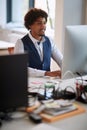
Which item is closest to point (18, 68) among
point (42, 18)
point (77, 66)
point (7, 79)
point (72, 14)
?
point (7, 79)

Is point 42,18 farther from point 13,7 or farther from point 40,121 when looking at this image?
point 13,7

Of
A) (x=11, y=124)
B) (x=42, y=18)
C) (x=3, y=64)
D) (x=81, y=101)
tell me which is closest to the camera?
(x=3, y=64)

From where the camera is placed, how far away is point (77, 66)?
2.07 metres

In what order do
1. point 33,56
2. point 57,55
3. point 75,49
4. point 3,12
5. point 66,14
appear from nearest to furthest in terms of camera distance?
point 75,49
point 33,56
point 57,55
point 66,14
point 3,12

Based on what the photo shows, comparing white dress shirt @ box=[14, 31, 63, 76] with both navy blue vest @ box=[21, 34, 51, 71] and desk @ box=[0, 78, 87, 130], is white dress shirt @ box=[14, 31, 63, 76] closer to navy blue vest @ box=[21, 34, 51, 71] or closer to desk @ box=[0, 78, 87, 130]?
navy blue vest @ box=[21, 34, 51, 71]

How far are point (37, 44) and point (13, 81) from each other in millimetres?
1435

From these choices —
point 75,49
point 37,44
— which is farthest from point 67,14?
point 75,49

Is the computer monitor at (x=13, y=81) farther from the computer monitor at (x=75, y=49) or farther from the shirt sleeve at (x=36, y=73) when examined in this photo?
the shirt sleeve at (x=36, y=73)

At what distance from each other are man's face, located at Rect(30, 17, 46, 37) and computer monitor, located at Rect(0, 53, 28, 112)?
1442 mm

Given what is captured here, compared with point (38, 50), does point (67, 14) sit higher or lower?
higher

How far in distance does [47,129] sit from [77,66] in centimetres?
78

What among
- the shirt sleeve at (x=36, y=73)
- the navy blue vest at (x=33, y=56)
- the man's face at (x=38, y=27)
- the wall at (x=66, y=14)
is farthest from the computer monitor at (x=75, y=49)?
the wall at (x=66, y=14)

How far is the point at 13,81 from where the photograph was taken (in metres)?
1.37

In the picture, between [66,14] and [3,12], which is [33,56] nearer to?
[66,14]
